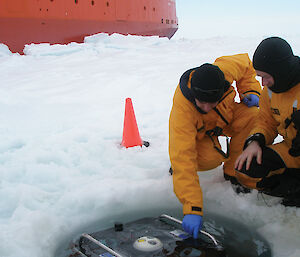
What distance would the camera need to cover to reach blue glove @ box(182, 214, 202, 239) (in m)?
1.67

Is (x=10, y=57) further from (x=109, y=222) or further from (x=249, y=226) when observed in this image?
(x=249, y=226)

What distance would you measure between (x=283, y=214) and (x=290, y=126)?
0.48 m

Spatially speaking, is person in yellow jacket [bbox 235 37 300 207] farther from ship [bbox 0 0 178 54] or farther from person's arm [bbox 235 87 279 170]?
ship [bbox 0 0 178 54]

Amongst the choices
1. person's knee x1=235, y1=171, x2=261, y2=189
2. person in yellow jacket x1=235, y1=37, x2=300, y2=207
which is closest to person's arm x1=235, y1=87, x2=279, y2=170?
person in yellow jacket x1=235, y1=37, x2=300, y2=207

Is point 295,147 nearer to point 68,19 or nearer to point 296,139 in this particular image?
point 296,139

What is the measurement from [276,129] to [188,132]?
22.1 inches

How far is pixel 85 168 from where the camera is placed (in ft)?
8.66

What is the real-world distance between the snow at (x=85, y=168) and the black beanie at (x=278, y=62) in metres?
0.74

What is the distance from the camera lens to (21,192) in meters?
2.24

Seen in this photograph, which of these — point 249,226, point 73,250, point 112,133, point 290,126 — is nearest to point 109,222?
point 73,250

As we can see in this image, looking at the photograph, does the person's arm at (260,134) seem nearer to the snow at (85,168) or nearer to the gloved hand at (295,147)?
the gloved hand at (295,147)

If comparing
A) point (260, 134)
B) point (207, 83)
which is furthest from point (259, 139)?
point (207, 83)

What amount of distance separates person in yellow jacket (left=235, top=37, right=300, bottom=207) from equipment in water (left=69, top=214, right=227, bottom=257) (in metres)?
0.49

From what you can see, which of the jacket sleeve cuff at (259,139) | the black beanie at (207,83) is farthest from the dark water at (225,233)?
the black beanie at (207,83)
